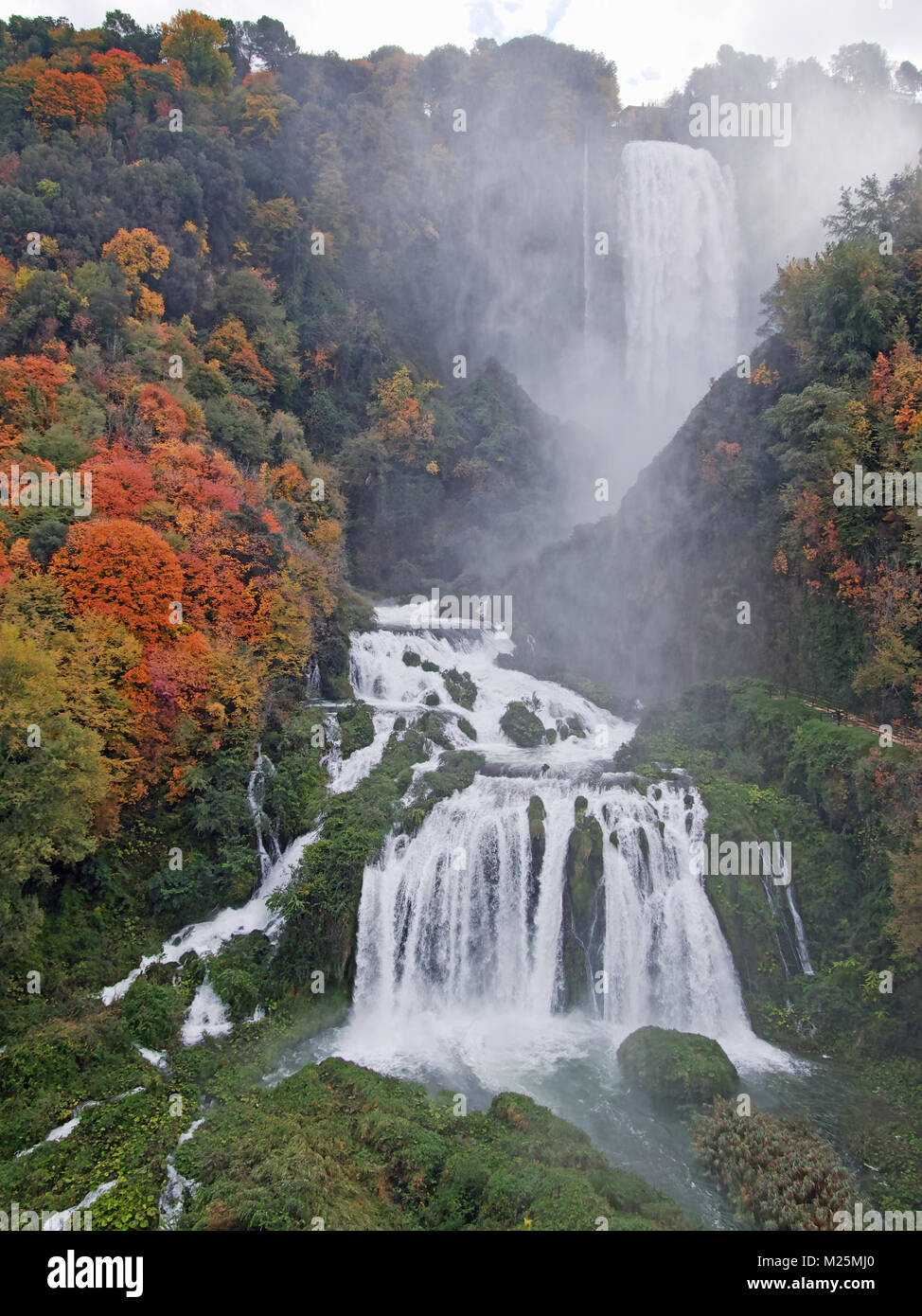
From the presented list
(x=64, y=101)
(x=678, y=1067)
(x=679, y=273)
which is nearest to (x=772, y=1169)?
(x=678, y=1067)

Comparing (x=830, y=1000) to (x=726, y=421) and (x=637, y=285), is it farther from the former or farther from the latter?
(x=637, y=285)

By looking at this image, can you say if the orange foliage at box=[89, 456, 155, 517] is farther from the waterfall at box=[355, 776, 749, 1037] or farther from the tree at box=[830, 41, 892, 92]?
the tree at box=[830, 41, 892, 92]

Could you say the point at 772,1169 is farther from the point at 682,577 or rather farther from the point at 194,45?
the point at 194,45

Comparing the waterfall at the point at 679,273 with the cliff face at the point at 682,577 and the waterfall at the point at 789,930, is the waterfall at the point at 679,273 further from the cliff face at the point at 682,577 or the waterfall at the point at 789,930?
the waterfall at the point at 789,930

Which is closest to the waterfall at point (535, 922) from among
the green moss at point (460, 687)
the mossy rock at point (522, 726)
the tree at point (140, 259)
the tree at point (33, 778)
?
the mossy rock at point (522, 726)

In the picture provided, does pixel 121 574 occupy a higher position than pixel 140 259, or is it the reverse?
pixel 140 259
